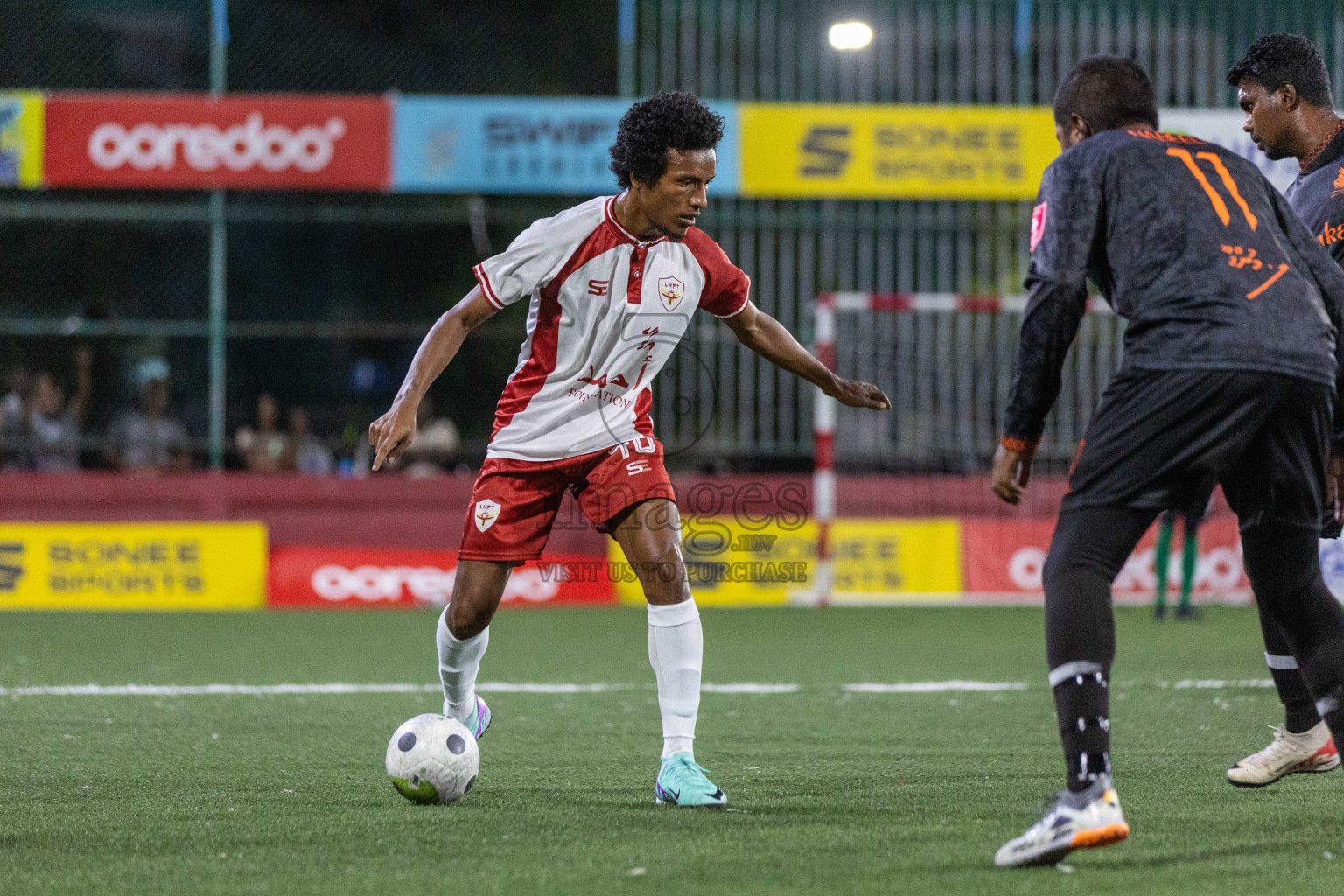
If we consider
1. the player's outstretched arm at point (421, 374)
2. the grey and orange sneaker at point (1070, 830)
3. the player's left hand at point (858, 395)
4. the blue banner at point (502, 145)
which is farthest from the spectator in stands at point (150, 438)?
the grey and orange sneaker at point (1070, 830)

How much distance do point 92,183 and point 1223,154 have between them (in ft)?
40.6

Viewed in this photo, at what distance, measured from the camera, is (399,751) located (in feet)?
15.5

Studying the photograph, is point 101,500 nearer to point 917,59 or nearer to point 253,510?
point 253,510

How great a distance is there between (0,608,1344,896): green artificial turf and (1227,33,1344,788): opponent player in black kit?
0.12m

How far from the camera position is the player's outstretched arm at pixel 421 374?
15.3 feet

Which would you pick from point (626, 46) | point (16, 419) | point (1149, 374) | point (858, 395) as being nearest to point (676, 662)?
point (858, 395)

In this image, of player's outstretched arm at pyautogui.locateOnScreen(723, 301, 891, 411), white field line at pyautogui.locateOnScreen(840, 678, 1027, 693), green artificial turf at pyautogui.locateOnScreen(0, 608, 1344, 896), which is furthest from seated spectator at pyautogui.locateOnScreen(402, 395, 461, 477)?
player's outstretched arm at pyautogui.locateOnScreen(723, 301, 891, 411)

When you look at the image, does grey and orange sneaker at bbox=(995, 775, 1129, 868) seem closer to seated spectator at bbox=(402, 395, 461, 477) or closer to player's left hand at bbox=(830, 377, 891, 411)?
player's left hand at bbox=(830, 377, 891, 411)

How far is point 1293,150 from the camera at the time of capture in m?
5.02

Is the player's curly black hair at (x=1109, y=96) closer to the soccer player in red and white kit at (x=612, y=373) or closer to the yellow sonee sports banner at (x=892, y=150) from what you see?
the soccer player in red and white kit at (x=612, y=373)

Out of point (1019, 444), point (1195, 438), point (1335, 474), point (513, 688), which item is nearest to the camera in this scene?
point (1195, 438)

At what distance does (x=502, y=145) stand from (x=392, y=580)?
4.11 metres

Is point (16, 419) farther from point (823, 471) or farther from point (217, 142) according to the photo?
point (823, 471)

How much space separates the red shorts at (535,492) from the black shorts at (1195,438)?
1550 mm
